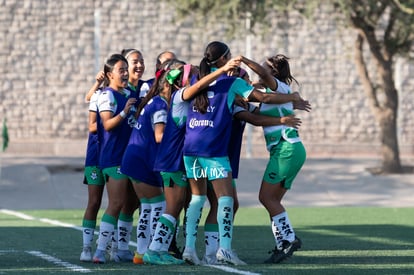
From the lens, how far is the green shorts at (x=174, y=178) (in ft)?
39.8

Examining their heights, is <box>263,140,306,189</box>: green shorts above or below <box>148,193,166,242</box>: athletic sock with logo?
above

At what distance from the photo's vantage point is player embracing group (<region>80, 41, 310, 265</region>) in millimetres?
11859

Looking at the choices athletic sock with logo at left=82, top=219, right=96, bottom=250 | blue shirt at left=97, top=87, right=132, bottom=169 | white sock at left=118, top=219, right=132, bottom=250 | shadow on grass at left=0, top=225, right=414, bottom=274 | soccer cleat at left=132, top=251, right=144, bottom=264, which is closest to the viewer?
shadow on grass at left=0, top=225, right=414, bottom=274

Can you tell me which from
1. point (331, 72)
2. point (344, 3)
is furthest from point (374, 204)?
point (331, 72)

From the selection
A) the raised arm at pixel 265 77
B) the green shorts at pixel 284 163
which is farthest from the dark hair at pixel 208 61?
the green shorts at pixel 284 163

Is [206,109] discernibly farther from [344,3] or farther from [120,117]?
[344,3]

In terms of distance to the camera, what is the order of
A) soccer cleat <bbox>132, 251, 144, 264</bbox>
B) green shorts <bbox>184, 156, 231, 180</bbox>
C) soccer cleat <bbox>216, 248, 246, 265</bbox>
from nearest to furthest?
soccer cleat <bbox>216, 248, 246, 265</bbox> < green shorts <bbox>184, 156, 231, 180</bbox> < soccer cleat <bbox>132, 251, 144, 264</bbox>

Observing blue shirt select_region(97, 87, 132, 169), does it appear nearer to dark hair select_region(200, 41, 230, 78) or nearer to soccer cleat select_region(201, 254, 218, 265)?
dark hair select_region(200, 41, 230, 78)

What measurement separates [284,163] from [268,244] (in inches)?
121

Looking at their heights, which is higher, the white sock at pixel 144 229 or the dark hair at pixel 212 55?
the dark hair at pixel 212 55

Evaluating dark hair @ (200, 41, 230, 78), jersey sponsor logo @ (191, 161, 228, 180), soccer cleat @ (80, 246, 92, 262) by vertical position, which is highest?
dark hair @ (200, 41, 230, 78)

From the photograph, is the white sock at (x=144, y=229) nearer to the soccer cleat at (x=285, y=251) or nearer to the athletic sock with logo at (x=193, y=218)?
the athletic sock with logo at (x=193, y=218)

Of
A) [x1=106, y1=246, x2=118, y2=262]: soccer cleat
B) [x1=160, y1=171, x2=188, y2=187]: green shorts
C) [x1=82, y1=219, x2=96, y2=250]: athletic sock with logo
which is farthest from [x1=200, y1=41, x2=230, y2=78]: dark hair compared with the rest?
[x1=106, y1=246, x2=118, y2=262]: soccer cleat

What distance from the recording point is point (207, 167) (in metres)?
11.8
